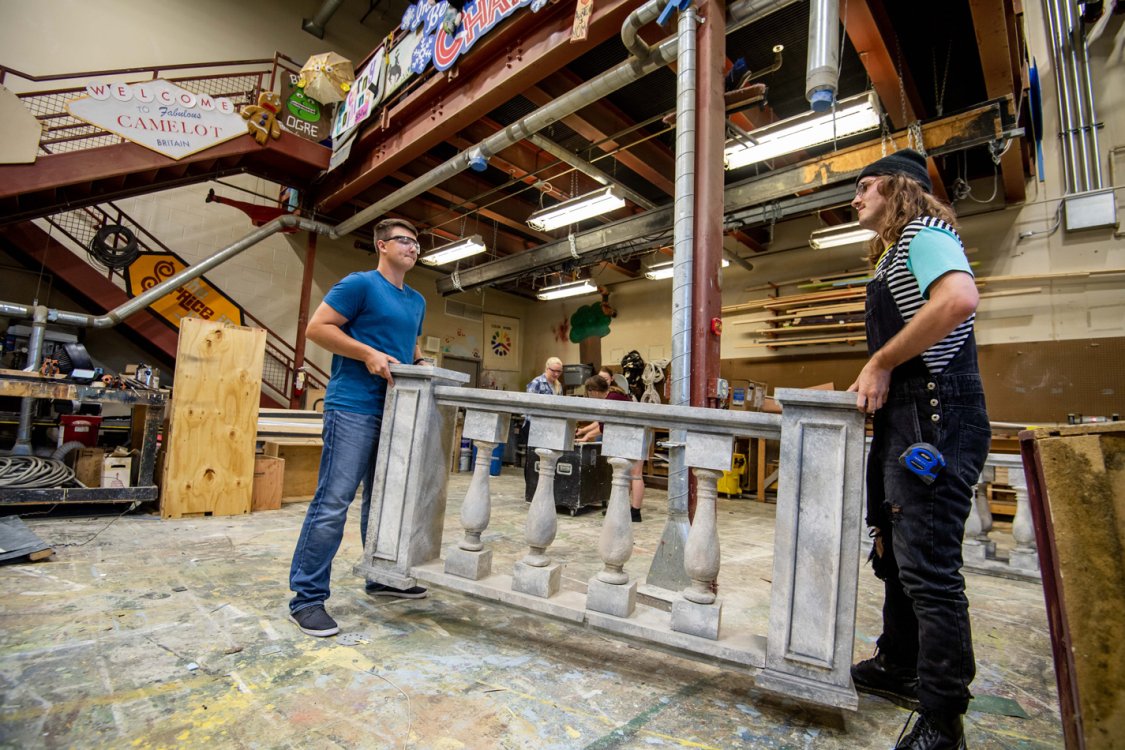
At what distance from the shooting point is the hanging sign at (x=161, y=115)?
529 centimetres

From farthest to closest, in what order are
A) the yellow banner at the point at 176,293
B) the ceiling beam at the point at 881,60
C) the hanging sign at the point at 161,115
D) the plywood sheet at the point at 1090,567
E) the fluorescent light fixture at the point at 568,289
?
the fluorescent light fixture at the point at 568,289 → the yellow banner at the point at 176,293 → the hanging sign at the point at 161,115 → the ceiling beam at the point at 881,60 → the plywood sheet at the point at 1090,567

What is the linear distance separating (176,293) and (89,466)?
4.12 m

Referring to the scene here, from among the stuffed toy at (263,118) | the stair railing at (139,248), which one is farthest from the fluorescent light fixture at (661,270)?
the stair railing at (139,248)

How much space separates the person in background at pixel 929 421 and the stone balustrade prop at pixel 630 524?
4.4 inches

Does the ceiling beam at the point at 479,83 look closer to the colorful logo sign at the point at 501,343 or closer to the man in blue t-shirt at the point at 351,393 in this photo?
the man in blue t-shirt at the point at 351,393

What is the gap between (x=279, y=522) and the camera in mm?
3500

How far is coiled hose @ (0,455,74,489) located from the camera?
3123 millimetres

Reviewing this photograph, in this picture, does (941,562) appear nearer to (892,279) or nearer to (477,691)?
(892,279)

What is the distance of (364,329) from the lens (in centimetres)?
193

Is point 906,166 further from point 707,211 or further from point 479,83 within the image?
point 479,83

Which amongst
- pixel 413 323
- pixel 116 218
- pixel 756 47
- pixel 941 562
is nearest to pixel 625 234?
pixel 756 47

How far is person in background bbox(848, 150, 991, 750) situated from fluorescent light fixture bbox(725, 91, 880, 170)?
116 inches

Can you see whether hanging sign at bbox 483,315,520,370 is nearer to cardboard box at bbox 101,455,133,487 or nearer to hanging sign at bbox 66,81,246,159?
hanging sign at bbox 66,81,246,159

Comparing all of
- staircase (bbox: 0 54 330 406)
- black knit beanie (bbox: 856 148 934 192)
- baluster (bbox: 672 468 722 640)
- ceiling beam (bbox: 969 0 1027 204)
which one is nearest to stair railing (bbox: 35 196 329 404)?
staircase (bbox: 0 54 330 406)
